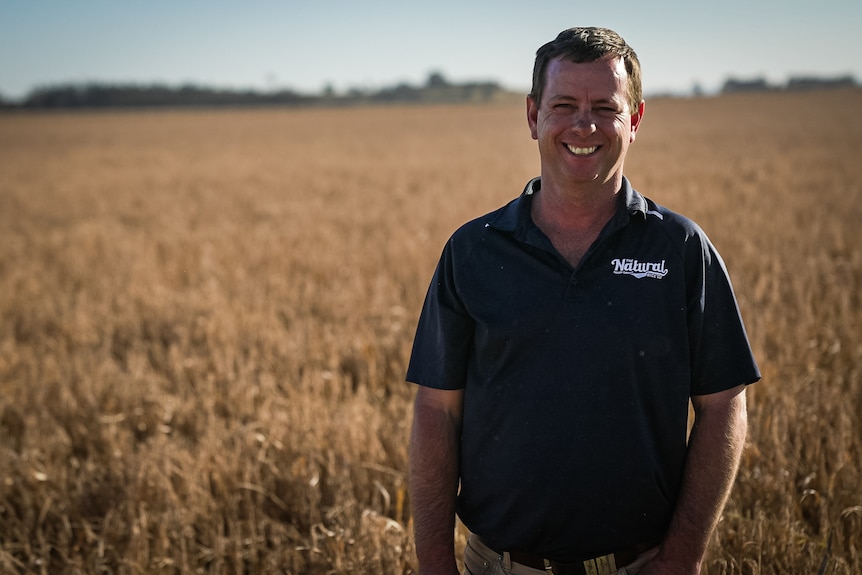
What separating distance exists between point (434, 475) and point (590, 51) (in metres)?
1.27

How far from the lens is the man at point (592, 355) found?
1.86m

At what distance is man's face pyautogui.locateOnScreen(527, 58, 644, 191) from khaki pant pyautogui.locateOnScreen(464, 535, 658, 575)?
1077 mm

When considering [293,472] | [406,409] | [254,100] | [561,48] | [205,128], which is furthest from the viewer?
[254,100]

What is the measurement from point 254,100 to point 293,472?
103m

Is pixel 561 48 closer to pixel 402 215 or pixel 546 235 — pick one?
pixel 546 235

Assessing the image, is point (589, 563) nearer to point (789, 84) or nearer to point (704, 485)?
point (704, 485)

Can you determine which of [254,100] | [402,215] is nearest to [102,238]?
[402,215]

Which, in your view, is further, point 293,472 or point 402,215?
point 402,215

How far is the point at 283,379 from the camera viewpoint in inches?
201

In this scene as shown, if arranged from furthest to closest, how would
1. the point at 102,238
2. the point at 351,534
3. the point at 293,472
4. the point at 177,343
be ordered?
1. the point at 102,238
2. the point at 177,343
3. the point at 293,472
4. the point at 351,534

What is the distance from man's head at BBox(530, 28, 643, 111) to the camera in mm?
1859

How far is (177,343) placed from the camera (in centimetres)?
601

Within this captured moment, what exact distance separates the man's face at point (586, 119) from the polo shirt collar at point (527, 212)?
0.08 metres

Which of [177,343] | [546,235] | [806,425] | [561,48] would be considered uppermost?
[561,48]
